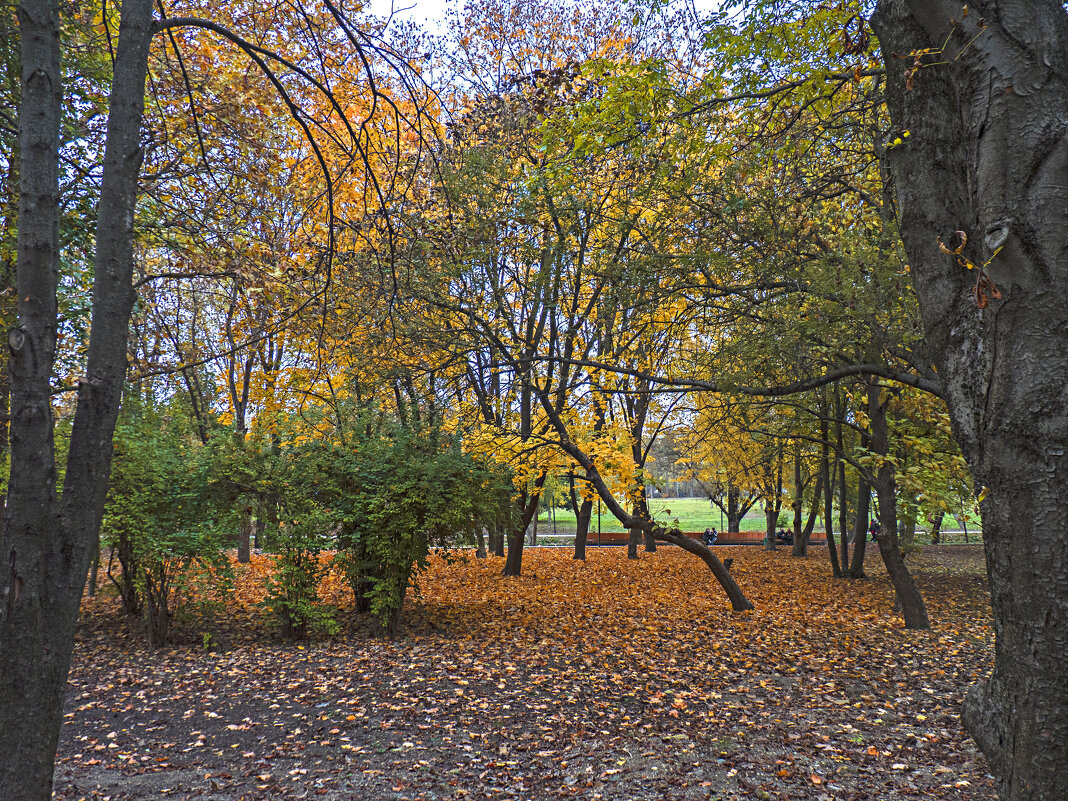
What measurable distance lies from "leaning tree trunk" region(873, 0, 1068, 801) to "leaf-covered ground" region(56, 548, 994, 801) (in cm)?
266

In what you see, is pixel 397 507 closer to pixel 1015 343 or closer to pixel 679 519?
pixel 1015 343

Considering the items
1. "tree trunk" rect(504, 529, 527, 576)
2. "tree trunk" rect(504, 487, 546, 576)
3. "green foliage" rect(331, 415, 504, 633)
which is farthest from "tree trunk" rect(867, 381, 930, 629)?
"tree trunk" rect(504, 529, 527, 576)

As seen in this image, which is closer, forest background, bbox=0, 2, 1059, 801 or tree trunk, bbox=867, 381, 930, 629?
forest background, bbox=0, 2, 1059, 801

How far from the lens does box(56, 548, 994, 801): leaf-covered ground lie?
169 inches

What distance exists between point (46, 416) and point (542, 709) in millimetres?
5269

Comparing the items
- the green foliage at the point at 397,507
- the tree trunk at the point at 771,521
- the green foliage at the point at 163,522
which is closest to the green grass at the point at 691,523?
the tree trunk at the point at 771,521

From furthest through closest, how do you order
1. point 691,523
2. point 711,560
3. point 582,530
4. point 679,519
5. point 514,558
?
1. point 691,523
2. point 679,519
3. point 582,530
4. point 514,558
5. point 711,560

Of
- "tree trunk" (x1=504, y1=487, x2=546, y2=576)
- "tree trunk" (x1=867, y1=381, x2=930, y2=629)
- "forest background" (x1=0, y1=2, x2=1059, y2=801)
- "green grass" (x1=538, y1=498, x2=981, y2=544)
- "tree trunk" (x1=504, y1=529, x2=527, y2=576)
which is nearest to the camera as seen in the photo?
"forest background" (x1=0, y1=2, x2=1059, y2=801)

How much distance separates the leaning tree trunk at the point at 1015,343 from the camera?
1842 millimetres

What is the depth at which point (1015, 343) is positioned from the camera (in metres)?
1.92

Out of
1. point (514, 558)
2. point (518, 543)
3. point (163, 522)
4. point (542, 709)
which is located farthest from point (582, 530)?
point (542, 709)

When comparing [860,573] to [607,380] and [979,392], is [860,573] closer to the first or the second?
[607,380]

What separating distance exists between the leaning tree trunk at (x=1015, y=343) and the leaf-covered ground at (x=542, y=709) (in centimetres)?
266

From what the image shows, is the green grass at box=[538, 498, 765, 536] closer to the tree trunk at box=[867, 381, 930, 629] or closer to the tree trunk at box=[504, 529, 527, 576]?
the tree trunk at box=[504, 529, 527, 576]
